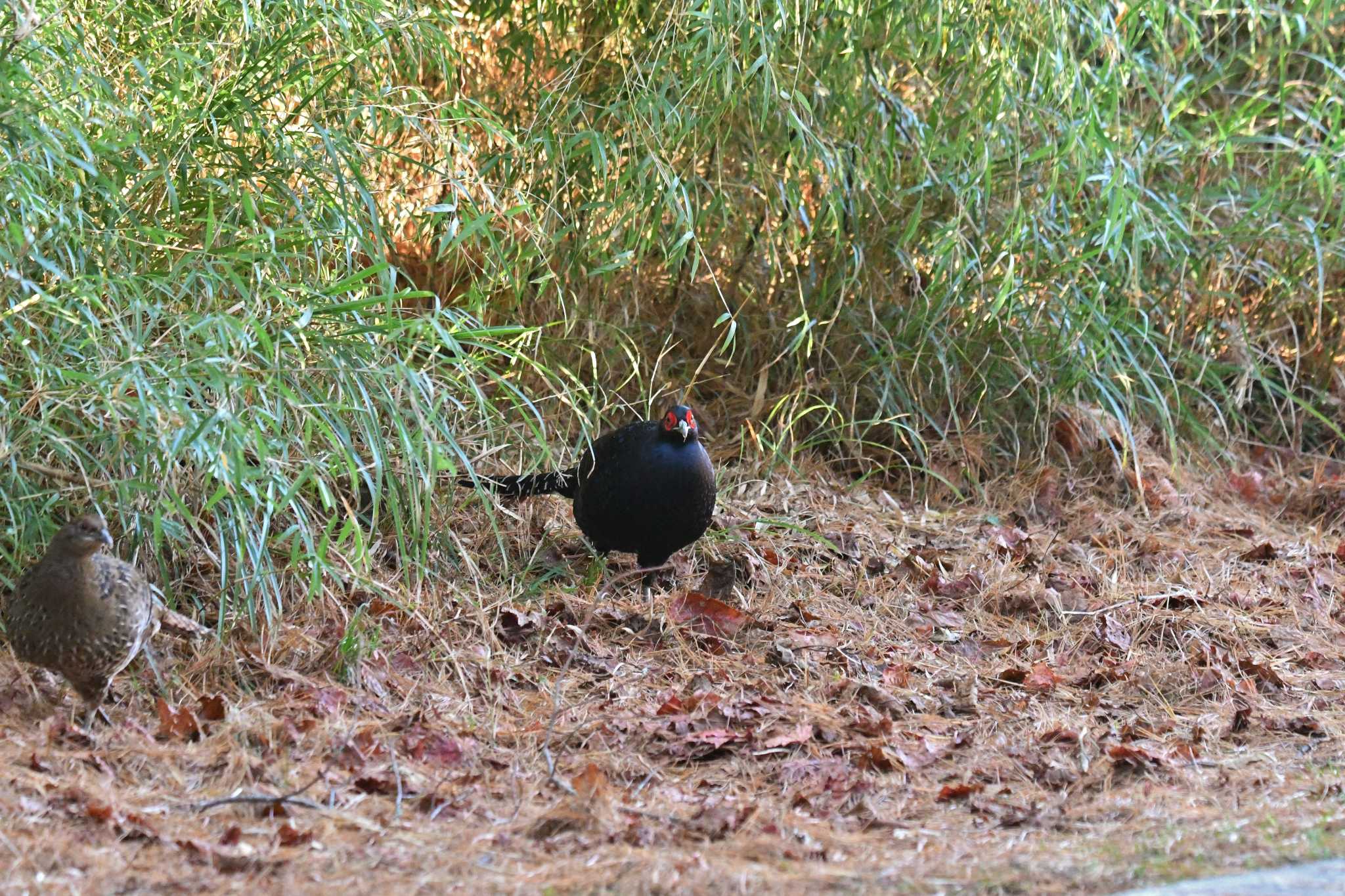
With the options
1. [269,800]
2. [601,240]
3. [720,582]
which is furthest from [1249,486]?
[269,800]

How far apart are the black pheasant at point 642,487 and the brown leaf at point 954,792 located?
4.66ft

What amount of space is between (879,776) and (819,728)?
25cm

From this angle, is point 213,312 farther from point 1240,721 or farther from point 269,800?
point 1240,721

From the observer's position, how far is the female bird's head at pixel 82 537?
2816 millimetres

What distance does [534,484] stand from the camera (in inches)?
161

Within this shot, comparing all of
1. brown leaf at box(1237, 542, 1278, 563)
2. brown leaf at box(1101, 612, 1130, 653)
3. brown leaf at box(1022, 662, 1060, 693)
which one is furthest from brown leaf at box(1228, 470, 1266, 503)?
brown leaf at box(1022, 662, 1060, 693)

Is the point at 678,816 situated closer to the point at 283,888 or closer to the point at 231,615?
the point at 283,888

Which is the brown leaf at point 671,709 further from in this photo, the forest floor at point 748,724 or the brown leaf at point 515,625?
the brown leaf at point 515,625

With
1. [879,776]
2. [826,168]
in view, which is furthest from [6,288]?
[826,168]

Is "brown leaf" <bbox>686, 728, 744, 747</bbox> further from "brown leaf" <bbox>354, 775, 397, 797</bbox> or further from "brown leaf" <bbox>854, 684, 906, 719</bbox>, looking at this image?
"brown leaf" <bbox>354, 775, 397, 797</bbox>

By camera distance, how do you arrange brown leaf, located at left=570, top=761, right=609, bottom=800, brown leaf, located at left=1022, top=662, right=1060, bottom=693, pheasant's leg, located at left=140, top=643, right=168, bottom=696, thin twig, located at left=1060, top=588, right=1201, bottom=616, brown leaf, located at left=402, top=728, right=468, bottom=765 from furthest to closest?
1. thin twig, located at left=1060, top=588, right=1201, bottom=616
2. brown leaf, located at left=1022, top=662, right=1060, bottom=693
3. pheasant's leg, located at left=140, top=643, right=168, bottom=696
4. brown leaf, located at left=402, top=728, right=468, bottom=765
5. brown leaf, located at left=570, top=761, right=609, bottom=800

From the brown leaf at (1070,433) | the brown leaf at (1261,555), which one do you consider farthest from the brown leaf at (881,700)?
the brown leaf at (1070,433)

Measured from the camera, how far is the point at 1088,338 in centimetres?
475

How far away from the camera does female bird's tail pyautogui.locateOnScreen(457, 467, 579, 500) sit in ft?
13.4
